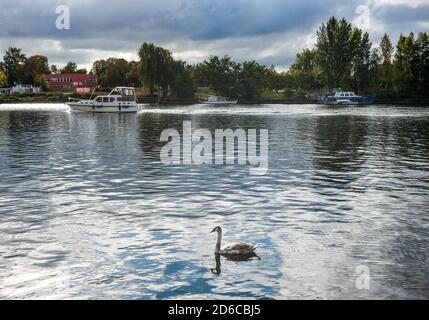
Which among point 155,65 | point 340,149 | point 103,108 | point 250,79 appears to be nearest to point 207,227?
point 340,149

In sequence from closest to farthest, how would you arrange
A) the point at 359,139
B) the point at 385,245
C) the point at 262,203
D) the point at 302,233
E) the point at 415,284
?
1. the point at 415,284
2. the point at 385,245
3. the point at 302,233
4. the point at 262,203
5. the point at 359,139

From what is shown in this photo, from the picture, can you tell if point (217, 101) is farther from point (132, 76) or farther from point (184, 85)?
point (132, 76)

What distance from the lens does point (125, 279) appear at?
13680 mm

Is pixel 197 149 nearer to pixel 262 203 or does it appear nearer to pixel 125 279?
pixel 262 203

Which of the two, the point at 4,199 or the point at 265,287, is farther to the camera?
the point at 4,199

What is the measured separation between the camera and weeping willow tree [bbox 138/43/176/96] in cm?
14806

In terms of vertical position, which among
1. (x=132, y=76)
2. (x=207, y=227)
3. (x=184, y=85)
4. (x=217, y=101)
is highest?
(x=132, y=76)

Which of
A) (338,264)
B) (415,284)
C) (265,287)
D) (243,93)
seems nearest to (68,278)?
(265,287)

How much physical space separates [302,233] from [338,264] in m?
3.08

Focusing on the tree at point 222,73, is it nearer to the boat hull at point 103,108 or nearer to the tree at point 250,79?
the tree at point 250,79

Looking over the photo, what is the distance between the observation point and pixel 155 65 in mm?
150000
